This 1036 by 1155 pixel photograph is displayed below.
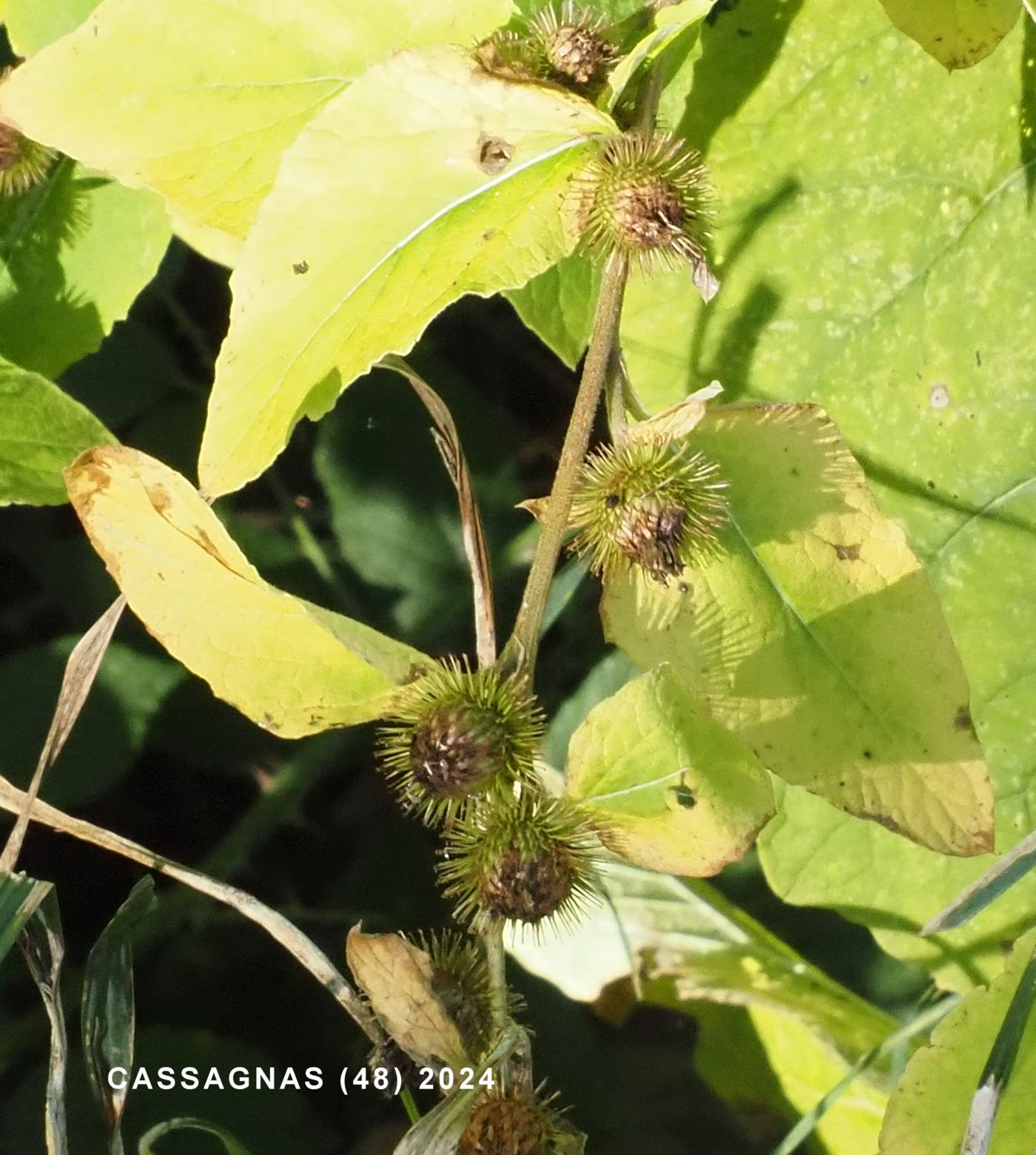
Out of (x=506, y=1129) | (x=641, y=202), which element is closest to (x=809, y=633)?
(x=641, y=202)

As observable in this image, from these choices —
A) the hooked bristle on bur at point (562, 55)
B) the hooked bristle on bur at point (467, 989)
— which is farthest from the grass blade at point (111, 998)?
the hooked bristle on bur at point (562, 55)

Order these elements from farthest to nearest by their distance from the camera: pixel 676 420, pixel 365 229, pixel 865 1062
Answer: pixel 865 1062
pixel 676 420
pixel 365 229

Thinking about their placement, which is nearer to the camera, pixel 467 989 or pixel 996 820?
pixel 467 989

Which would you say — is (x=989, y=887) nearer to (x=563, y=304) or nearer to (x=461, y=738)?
(x=461, y=738)

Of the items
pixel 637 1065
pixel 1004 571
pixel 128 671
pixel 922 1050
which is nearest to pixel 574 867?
pixel 922 1050

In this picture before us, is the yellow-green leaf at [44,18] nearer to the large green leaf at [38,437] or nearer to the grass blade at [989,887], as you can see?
the large green leaf at [38,437]

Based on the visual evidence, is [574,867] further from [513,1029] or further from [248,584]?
[248,584]
